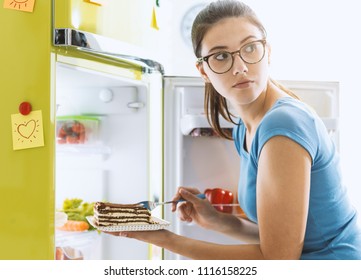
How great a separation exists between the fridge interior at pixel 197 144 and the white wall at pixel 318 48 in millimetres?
232

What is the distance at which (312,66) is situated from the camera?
6.63 feet

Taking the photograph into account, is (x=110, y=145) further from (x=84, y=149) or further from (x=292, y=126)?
(x=292, y=126)

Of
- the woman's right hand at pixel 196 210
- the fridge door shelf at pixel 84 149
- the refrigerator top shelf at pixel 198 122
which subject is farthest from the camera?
the fridge door shelf at pixel 84 149

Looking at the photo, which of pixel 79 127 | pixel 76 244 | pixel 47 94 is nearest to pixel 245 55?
pixel 47 94

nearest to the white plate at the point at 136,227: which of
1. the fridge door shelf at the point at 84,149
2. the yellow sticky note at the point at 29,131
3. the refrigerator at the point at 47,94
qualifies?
the refrigerator at the point at 47,94

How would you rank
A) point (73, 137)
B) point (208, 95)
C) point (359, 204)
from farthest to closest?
1. point (359, 204)
2. point (73, 137)
3. point (208, 95)

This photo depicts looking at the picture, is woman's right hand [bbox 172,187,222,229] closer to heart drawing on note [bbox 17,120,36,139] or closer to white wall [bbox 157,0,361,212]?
heart drawing on note [bbox 17,120,36,139]

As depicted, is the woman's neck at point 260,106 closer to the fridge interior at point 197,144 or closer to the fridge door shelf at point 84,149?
the fridge interior at point 197,144

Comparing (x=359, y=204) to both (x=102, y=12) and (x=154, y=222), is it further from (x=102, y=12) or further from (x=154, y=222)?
(x=102, y=12)

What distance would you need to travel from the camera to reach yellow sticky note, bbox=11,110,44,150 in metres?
1.18

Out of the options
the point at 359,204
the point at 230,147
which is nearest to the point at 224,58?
the point at 230,147

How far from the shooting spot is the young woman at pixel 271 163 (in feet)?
3.18

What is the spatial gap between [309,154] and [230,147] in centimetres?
71
